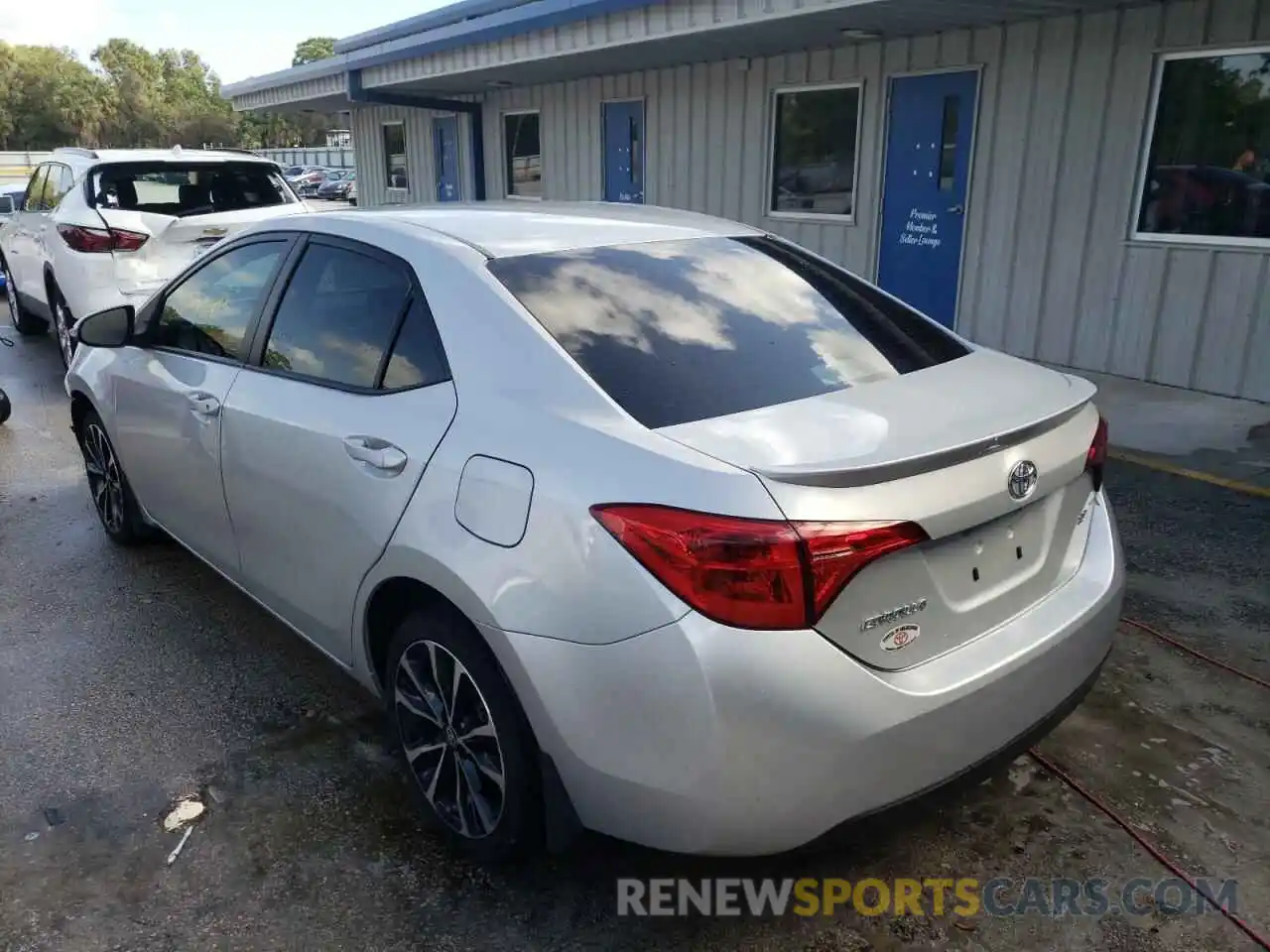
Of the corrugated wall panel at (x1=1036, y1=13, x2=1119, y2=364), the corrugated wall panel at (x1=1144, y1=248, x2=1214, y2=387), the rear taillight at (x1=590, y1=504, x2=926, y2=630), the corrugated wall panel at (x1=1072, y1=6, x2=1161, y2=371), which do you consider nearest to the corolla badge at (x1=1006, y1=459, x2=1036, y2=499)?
the rear taillight at (x1=590, y1=504, x2=926, y2=630)

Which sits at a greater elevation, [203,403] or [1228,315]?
[203,403]

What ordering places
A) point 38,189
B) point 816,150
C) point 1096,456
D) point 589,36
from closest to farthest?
1. point 1096,456
2. point 38,189
3. point 589,36
4. point 816,150

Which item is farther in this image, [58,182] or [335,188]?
[335,188]

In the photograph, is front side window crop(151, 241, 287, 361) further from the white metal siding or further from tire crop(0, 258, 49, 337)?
tire crop(0, 258, 49, 337)

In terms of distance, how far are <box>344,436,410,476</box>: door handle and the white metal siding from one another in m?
5.98

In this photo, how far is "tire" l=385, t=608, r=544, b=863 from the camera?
227 centimetres

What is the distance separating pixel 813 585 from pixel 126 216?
7129 millimetres

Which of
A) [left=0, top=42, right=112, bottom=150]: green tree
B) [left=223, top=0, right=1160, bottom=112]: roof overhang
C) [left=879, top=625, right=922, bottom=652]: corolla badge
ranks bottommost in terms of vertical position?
[left=879, top=625, right=922, bottom=652]: corolla badge

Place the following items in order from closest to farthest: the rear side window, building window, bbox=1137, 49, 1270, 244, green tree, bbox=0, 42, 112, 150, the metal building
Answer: the rear side window, building window, bbox=1137, 49, 1270, 244, the metal building, green tree, bbox=0, 42, 112, 150

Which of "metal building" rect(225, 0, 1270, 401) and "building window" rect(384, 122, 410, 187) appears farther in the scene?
"building window" rect(384, 122, 410, 187)

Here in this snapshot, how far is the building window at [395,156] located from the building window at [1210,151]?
Answer: 12010 millimetres

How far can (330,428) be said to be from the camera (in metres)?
2.72

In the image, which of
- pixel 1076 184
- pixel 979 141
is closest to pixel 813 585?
pixel 1076 184

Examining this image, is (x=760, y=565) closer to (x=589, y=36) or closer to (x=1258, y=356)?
(x=1258, y=356)
